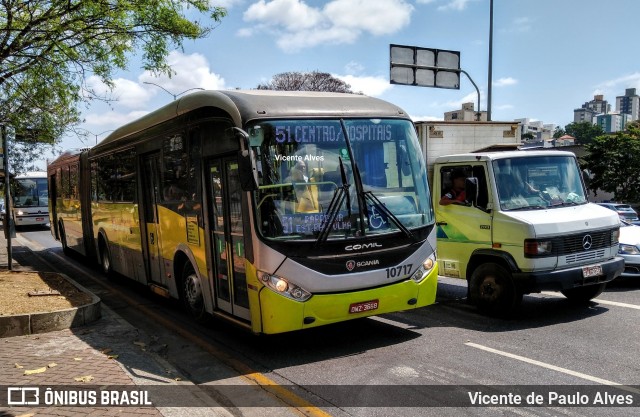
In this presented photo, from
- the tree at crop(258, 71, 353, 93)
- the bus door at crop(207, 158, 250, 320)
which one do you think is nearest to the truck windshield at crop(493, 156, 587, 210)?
the bus door at crop(207, 158, 250, 320)

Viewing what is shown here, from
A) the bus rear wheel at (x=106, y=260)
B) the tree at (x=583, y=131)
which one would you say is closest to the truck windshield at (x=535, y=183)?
the bus rear wheel at (x=106, y=260)

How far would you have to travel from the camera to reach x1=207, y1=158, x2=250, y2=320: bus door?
254 inches

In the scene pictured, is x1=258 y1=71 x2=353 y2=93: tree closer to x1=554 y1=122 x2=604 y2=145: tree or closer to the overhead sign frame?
the overhead sign frame

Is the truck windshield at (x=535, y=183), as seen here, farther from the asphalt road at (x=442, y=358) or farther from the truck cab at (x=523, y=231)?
the asphalt road at (x=442, y=358)

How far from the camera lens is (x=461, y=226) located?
8.55 metres

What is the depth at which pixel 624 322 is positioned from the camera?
297 inches

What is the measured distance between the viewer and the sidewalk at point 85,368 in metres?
4.77

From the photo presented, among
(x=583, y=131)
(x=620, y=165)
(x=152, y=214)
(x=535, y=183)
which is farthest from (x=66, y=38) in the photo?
(x=583, y=131)

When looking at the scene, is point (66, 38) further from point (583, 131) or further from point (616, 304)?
point (583, 131)

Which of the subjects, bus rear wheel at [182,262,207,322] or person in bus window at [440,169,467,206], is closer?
bus rear wheel at [182,262,207,322]

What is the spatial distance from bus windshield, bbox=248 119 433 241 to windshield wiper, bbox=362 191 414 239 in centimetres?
1

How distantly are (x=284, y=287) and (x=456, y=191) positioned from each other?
4128mm

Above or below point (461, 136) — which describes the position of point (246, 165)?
below

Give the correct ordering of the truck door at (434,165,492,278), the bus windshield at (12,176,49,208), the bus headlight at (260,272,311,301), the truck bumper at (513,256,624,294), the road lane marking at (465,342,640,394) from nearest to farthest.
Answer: the road lane marking at (465,342,640,394) → the bus headlight at (260,272,311,301) → the truck bumper at (513,256,624,294) → the truck door at (434,165,492,278) → the bus windshield at (12,176,49,208)
